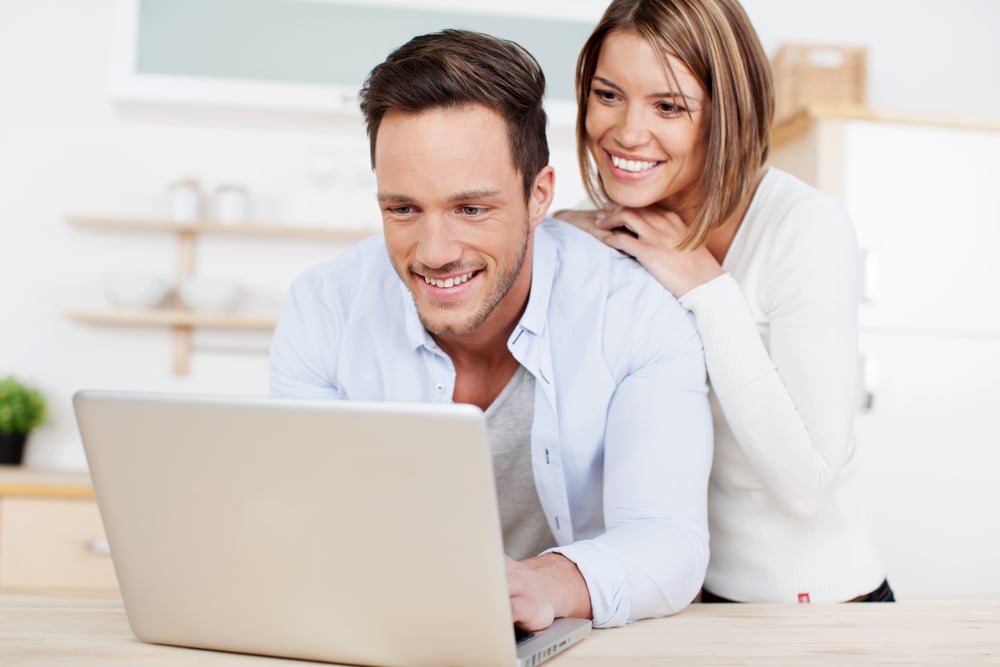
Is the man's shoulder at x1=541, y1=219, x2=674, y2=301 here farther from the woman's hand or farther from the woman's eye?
the woman's eye

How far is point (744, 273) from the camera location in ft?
4.80

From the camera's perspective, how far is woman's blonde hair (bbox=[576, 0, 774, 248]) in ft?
4.58

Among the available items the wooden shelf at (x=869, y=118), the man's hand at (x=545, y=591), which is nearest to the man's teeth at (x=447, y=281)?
the man's hand at (x=545, y=591)

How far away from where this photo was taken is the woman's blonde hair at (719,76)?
1396mm

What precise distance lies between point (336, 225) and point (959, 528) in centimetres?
207

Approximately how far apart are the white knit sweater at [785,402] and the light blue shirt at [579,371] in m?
0.06

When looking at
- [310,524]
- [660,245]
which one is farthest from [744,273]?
[310,524]

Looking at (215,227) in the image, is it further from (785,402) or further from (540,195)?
(785,402)

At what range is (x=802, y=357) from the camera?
4.52 feet

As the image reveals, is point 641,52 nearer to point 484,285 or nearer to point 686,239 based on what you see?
point 686,239

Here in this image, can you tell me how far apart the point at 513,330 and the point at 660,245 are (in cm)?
24

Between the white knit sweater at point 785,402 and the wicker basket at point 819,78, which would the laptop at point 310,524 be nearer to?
the white knit sweater at point 785,402

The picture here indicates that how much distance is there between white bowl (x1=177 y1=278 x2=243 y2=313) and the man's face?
183 cm

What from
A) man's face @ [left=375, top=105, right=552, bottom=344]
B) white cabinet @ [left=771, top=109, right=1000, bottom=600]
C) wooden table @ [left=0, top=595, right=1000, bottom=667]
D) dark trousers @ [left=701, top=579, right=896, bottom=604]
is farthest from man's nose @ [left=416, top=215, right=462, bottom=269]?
white cabinet @ [left=771, top=109, right=1000, bottom=600]
